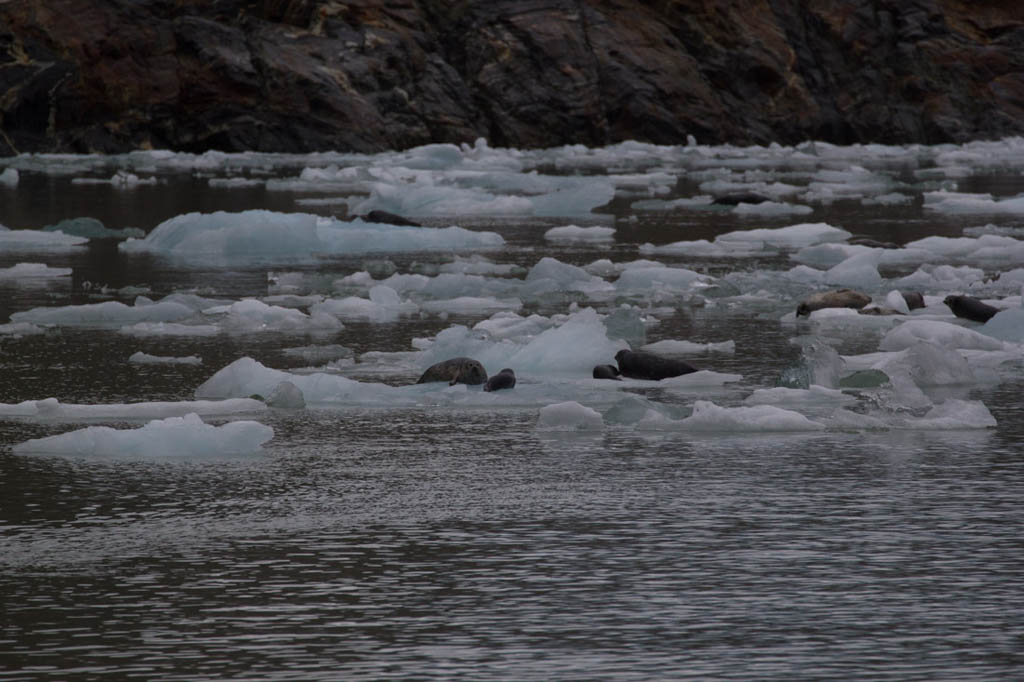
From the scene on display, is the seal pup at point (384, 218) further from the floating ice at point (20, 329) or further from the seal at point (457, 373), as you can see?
the seal at point (457, 373)

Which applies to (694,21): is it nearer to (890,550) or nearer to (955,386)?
(955,386)

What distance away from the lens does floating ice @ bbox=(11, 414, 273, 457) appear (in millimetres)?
4492

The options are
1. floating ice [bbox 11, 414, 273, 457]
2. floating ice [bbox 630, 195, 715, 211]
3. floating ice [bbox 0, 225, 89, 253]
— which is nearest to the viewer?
floating ice [bbox 11, 414, 273, 457]

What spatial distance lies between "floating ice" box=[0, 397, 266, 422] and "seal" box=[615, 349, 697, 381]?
5.02 feet

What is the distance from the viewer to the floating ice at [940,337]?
6699mm

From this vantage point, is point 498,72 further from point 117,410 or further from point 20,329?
point 117,410

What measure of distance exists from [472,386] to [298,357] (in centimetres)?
109

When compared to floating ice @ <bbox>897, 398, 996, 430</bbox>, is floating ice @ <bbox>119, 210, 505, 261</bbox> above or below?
above

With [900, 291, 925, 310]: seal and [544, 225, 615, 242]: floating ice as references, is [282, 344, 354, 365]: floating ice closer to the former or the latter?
[900, 291, 925, 310]: seal

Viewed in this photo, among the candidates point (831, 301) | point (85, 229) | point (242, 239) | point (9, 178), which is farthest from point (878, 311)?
point (9, 178)

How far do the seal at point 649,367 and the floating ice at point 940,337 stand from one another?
3.86 feet

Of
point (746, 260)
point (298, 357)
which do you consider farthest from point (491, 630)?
point (746, 260)

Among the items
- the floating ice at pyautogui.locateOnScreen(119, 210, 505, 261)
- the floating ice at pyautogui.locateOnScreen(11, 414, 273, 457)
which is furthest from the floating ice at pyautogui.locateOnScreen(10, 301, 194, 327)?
the floating ice at pyautogui.locateOnScreen(119, 210, 505, 261)

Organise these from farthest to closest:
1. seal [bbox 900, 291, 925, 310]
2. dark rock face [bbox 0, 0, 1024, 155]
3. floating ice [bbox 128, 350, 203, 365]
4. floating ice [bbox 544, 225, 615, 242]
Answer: dark rock face [bbox 0, 0, 1024, 155]
floating ice [bbox 544, 225, 615, 242]
seal [bbox 900, 291, 925, 310]
floating ice [bbox 128, 350, 203, 365]
